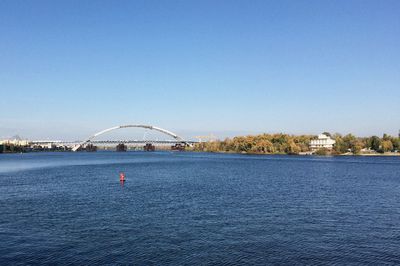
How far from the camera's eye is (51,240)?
88.3 feet

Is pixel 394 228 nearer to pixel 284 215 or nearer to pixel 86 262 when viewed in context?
pixel 284 215

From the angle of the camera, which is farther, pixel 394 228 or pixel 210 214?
pixel 210 214

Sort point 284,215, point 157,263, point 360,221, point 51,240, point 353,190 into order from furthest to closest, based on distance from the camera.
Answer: point 353,190, point 284,215, point 360,221, point 51,240, point 157,263

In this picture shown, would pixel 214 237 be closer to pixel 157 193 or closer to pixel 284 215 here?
pixel 284 215

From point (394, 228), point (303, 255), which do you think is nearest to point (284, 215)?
point (394, 228)

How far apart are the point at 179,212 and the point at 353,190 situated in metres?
28.3

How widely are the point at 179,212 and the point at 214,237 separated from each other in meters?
9.77

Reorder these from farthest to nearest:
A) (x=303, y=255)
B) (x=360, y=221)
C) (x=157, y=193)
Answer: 1. (x=157, y=193)
2. (x=360, y=221)
3. (x=303, y=255)

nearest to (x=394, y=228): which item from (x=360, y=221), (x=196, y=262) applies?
(x=360, y=221)

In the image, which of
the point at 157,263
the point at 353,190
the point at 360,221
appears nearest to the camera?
the point at 157,263

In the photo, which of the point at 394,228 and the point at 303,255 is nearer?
the point at 303,255

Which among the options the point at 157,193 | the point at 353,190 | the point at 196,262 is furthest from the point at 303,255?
the point at 353,190

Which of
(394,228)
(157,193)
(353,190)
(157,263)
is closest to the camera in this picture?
(157,263)

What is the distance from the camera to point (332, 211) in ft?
124
